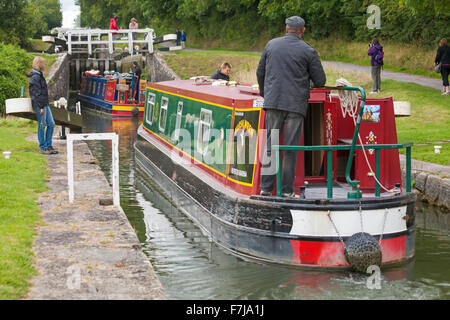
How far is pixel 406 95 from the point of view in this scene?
17984 mm

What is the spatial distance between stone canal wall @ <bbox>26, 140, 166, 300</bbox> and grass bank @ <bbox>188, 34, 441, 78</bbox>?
1755 cm

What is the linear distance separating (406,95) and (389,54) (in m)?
9.84

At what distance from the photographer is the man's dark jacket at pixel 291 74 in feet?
21.8

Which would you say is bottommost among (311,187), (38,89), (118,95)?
(311,187)

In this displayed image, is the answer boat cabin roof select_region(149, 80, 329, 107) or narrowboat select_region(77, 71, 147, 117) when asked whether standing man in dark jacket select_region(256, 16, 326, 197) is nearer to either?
boat cabin roof select_region(149, 80, 329, 107)

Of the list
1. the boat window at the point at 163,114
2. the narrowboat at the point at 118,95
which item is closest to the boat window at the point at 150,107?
the boat window at the point at 163,114

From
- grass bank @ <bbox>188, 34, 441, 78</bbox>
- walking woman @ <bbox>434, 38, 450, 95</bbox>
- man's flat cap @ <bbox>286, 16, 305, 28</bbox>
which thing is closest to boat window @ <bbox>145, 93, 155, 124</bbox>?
man's flat cap @ <bbox>286, 16, 305, 28</bbox>

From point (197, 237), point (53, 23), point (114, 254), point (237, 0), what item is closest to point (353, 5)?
point (237, 0)

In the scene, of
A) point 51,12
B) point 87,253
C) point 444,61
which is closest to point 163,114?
point 87,253

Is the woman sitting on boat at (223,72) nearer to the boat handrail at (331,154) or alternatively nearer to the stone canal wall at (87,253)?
the stone canal wall at (87,253)

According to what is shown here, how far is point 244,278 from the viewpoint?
21.7 feet

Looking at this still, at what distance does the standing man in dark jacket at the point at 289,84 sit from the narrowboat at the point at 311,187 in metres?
0.15

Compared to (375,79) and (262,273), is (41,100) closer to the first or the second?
(262,273)
